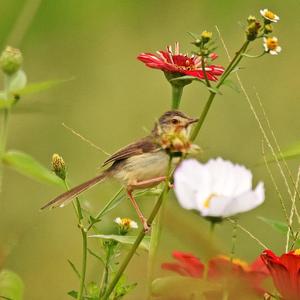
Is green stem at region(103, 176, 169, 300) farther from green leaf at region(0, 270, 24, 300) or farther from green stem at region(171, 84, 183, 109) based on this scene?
green stem at region(171, 84, 183, 109)

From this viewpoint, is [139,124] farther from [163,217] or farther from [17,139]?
[163,217]

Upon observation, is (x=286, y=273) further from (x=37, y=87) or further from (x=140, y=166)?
(x=140, y=166)

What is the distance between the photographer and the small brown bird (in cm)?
203

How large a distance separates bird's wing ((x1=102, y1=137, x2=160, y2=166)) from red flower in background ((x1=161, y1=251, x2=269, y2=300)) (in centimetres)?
49

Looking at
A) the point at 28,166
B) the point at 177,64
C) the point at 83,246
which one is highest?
the point at 177,64

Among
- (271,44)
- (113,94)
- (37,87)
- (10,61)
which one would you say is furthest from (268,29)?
(113,94)

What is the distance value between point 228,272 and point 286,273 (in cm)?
14

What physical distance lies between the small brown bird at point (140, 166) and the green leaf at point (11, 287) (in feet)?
0.58

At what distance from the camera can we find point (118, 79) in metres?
4.75

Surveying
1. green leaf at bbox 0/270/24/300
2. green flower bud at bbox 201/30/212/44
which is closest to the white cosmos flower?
green flower bud at bbox 201/30/212/44

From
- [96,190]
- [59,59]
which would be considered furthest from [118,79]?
[96,190]

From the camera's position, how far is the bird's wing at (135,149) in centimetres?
214

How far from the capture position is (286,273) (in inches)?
60.2

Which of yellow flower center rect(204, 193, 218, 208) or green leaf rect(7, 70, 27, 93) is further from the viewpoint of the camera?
green leaf rect(7, 70, 27, 93)
